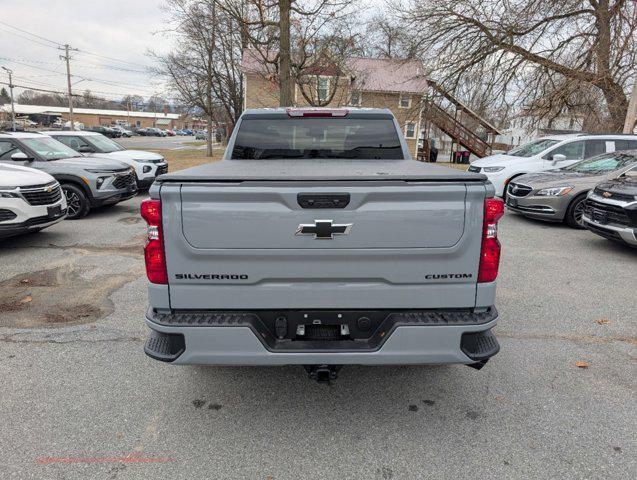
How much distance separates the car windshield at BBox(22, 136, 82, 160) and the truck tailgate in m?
8.75

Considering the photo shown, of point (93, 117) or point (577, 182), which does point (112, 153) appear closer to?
point (577, 182)

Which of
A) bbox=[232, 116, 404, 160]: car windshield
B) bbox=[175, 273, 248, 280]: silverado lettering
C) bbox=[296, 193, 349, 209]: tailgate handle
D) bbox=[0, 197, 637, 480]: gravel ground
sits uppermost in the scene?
bbox=[232, 116, 404, 160]: car windshield

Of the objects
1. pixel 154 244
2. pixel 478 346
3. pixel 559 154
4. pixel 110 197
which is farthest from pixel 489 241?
pixel 559 154

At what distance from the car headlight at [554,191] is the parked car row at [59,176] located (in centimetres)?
912

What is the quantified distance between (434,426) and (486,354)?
70 cm

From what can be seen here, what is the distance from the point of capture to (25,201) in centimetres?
661

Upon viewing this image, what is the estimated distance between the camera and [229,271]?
2.45m

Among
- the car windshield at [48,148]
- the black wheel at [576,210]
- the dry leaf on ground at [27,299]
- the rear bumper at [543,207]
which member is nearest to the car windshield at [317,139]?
the dry leaf on ground at [27,299]

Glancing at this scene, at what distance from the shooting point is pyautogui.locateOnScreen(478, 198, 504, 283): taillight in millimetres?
2447

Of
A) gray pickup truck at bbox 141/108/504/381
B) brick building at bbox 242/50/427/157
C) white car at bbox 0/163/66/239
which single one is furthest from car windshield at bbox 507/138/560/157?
brick building at bbox 242/50/427/157

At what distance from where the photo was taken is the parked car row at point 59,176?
259 inches

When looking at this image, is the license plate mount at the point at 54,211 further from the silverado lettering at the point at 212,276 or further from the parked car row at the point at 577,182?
the parked car row at the point at 577,182

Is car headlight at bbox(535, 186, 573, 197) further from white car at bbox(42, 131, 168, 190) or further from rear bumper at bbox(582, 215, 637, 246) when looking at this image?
white car at bbox(42, 131, 168, 190)

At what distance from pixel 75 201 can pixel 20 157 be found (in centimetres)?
133
